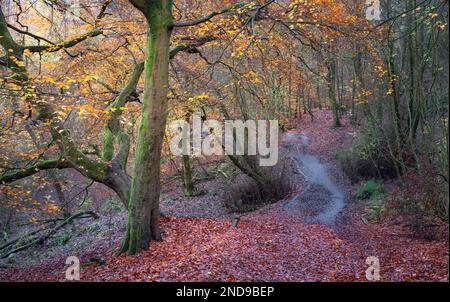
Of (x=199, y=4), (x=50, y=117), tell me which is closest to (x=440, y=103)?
(x=199, y=4)

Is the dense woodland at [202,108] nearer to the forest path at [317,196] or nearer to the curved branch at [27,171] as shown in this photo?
the curved branch at [27,171]

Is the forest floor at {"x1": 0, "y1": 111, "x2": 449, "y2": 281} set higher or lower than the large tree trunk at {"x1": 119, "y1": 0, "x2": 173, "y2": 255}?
lower

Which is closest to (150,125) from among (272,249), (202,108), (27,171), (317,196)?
(202,108)

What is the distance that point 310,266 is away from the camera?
21.7 feet

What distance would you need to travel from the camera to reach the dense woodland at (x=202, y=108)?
771 centimetres

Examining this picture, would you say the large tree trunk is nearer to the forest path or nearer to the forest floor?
the forest floor

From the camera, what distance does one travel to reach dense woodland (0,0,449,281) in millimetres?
7711

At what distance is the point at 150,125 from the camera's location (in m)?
7.86

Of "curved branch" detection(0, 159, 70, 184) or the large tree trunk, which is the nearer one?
the large tree trunk

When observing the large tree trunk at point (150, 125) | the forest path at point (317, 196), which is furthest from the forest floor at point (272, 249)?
the large tree trunk at point (150, 125)

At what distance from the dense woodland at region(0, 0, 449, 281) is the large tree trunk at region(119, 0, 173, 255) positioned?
0.03 m

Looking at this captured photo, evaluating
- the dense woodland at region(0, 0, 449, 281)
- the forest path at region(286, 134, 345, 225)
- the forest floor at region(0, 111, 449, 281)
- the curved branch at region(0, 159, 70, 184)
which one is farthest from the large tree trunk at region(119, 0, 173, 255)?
the forest path at region(286, 134, 345, 225)

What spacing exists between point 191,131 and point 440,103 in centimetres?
1027
